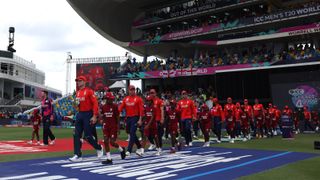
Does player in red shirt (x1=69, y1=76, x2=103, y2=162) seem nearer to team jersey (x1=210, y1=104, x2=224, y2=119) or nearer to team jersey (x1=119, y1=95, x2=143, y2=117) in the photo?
team jersey (x1=119, y1=95, x2=143, y2=117)

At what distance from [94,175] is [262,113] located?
14.5 meters

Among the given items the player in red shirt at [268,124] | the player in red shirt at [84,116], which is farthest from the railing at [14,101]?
the player in red shirt at [84,116]

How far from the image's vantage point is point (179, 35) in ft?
142

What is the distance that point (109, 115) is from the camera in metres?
9.12

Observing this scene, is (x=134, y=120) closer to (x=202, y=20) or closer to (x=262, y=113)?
A: (x=262, y=113)

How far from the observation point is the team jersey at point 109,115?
29.8 feet

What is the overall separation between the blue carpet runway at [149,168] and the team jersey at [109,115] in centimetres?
102

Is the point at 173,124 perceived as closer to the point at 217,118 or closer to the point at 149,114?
the point at 149,114

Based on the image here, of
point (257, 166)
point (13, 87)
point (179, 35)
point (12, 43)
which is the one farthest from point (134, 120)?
point (12, 43)

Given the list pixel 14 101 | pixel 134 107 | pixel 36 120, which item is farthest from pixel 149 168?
pixel 14 101

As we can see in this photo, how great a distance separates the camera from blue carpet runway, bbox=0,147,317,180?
265 inches

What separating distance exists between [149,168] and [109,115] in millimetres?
2110

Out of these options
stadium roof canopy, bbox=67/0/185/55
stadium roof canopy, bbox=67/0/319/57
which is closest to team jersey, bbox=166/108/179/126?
stadium roof canopy, bbox=67/0/319/57

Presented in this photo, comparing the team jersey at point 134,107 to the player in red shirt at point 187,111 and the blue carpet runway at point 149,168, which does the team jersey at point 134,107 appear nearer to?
the blue carpet runway at point 149,168
